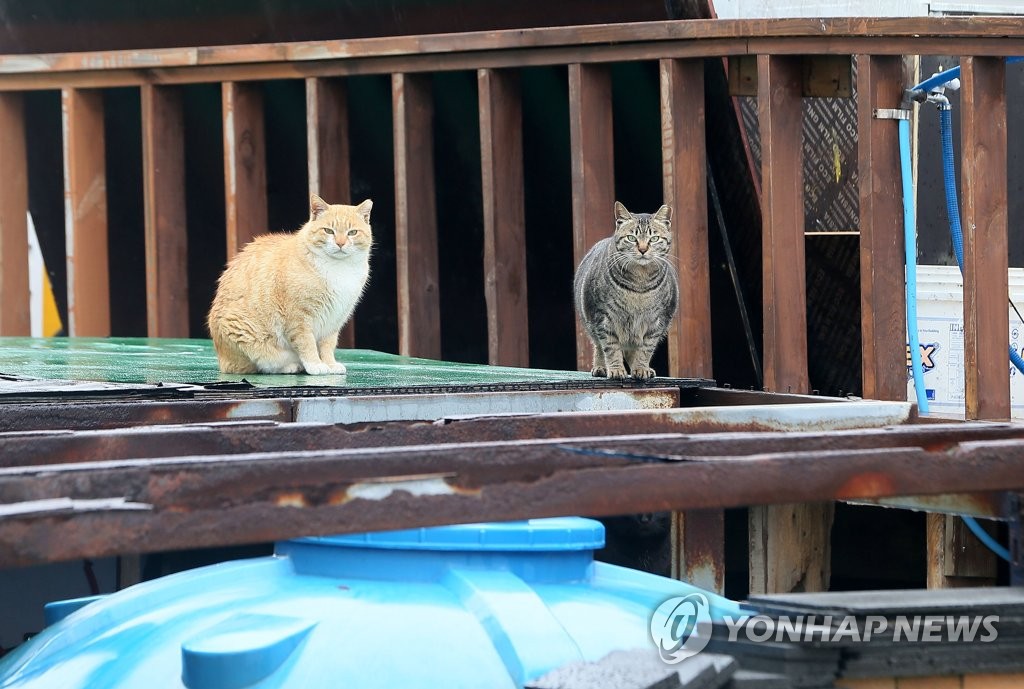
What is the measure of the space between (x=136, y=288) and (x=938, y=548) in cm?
642

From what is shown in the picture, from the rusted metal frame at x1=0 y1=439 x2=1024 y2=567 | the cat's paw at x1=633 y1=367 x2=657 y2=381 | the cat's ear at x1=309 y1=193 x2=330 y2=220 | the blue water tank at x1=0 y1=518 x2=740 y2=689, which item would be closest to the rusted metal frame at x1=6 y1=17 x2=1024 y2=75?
the cat's ear at x1=309 y1=193 x2=330 y2=220

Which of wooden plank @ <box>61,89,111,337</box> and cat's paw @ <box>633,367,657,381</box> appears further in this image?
wooden plank @ <box>61,89,111,337</box>

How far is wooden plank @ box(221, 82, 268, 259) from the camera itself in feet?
24.1

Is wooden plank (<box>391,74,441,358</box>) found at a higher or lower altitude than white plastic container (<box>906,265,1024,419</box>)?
higher

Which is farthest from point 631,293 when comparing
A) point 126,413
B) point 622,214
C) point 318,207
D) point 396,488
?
point 396,488

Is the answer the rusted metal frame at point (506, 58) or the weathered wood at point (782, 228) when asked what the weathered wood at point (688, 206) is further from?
the weathered wood at point (782, 228)

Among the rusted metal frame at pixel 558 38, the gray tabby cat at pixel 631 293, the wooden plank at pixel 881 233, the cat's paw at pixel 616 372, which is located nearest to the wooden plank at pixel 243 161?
the rusted metal frame at pixel 558 38

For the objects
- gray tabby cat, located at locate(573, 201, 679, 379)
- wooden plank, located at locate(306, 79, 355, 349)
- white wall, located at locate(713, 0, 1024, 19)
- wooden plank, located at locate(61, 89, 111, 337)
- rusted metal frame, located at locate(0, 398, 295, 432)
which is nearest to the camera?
rusted metal frame, located at locate(0, 398, 295, 432)

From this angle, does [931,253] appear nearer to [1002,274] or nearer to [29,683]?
[1002,274]

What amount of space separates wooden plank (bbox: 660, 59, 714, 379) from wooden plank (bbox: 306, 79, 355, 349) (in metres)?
2.07

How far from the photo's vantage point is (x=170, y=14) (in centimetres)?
846

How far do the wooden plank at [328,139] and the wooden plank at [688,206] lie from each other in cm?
207

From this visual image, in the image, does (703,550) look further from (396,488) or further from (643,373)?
(396,488)

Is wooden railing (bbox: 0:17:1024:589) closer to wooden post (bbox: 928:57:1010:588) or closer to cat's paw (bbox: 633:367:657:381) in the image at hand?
wooden post (bbox: 928:57:1010:588)
